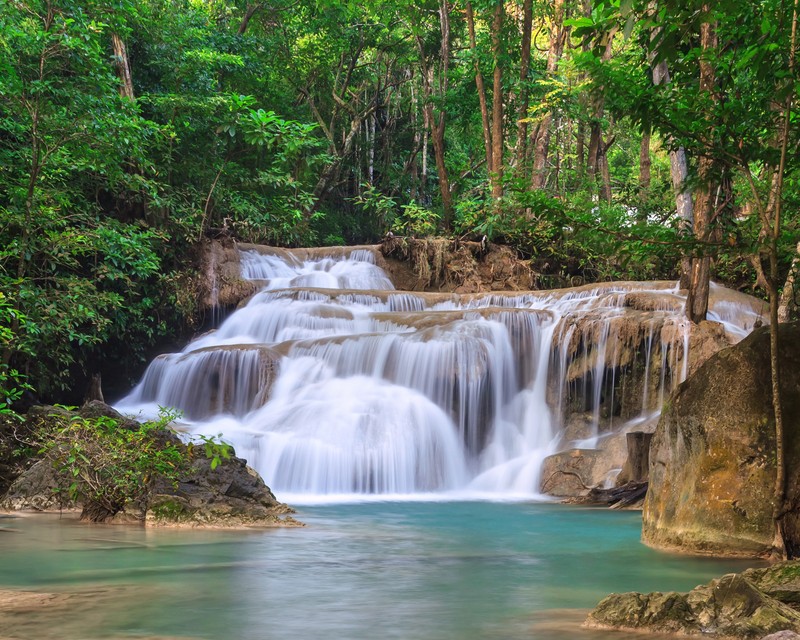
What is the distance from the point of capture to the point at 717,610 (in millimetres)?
4090

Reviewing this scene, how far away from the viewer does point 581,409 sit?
14.2 m

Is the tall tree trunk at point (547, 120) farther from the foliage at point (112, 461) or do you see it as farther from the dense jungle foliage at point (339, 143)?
the foliage at point (112, 461)

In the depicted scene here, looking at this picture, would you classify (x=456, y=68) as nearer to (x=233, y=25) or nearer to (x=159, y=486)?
(x=233, y=25)

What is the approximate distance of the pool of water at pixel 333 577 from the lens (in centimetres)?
451

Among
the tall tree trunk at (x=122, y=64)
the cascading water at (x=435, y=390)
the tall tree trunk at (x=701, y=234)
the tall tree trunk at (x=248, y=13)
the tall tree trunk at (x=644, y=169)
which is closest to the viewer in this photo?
the tall tree trunk at (x=701, y=234)

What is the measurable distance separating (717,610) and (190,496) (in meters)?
5.91

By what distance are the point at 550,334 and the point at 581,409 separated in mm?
1509

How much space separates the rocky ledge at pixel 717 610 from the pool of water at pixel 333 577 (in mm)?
208

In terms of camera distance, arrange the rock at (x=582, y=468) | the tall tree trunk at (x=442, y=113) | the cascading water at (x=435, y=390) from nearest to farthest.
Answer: the rock at (x=582, y=468), the cascading water at (x=435, y=390), the tall tree trunk at (x=442, y=113)

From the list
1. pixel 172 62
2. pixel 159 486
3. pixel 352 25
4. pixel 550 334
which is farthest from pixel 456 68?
pixel 159 486

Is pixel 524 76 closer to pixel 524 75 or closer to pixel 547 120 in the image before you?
pixel 524 75

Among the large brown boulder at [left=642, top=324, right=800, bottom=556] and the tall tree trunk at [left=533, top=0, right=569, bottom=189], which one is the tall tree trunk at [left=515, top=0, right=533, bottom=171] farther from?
the large brown boulder at [left=642, top=324, right=800, bottom=556]

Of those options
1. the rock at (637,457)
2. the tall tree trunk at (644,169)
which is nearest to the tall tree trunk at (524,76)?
the tall tree trunk at (644,169)

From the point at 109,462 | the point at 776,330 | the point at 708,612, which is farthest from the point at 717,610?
the point at 109,462
